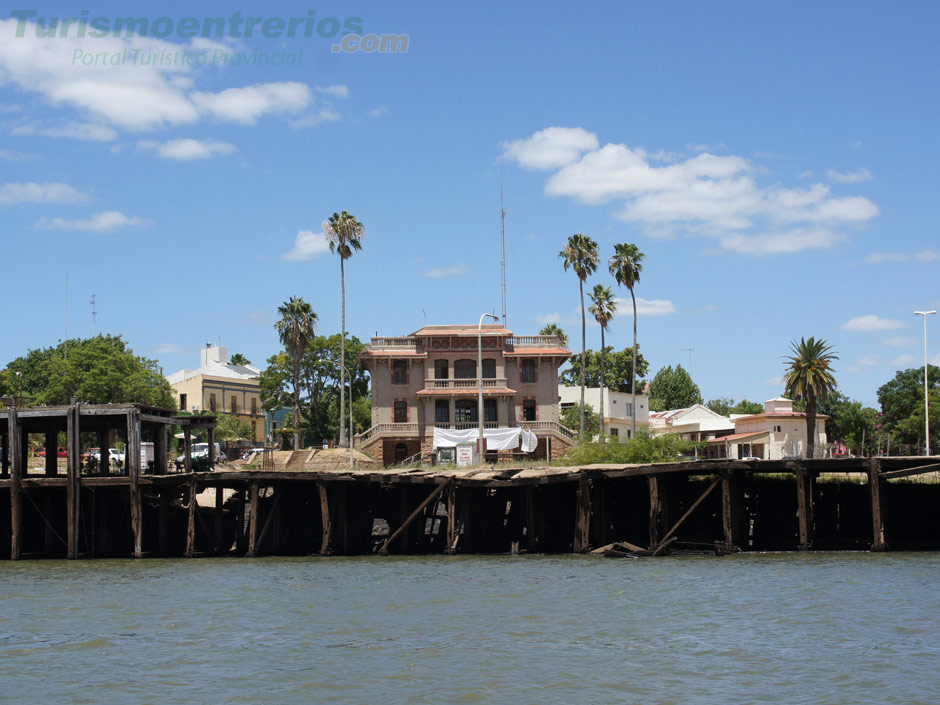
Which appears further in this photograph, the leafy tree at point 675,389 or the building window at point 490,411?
the leafy tree at point 675,389

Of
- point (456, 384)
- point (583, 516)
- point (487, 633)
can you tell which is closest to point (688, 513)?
point (583, 516)

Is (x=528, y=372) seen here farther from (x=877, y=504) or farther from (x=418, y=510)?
(x=877, y=504)

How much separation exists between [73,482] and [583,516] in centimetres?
1819

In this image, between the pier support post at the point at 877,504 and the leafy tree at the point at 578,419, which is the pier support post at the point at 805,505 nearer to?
the pier support post at the point at 877,504

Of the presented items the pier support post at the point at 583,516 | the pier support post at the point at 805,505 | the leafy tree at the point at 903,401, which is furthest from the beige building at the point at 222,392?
the pier support post at the point at 805,505

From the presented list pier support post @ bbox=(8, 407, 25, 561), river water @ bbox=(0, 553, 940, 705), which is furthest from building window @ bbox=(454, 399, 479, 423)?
river water @ bbox=(0, 553, 940, 705)

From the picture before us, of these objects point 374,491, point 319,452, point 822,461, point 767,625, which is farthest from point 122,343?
point 767,625

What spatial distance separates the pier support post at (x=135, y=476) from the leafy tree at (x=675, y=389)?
9074 cm

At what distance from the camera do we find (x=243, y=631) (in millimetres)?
23781

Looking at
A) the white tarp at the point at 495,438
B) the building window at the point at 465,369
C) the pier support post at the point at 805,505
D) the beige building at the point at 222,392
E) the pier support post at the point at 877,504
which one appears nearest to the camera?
the pier support post at the point at 877,504

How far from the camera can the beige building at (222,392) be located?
104062mm

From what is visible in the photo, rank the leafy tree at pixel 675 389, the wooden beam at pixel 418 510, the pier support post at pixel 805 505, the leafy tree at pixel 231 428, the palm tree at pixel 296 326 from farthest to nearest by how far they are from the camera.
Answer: the leafy tree at pixel 675 389, the leafy tree at pixel 231 428, the palm tree at pixel 296 326, the wooden beam at pixel 418 510, the pier support post at pixel 805 505

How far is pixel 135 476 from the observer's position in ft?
127

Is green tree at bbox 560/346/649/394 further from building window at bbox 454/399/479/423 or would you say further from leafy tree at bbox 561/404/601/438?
building window at bbox 454/399/479/423
